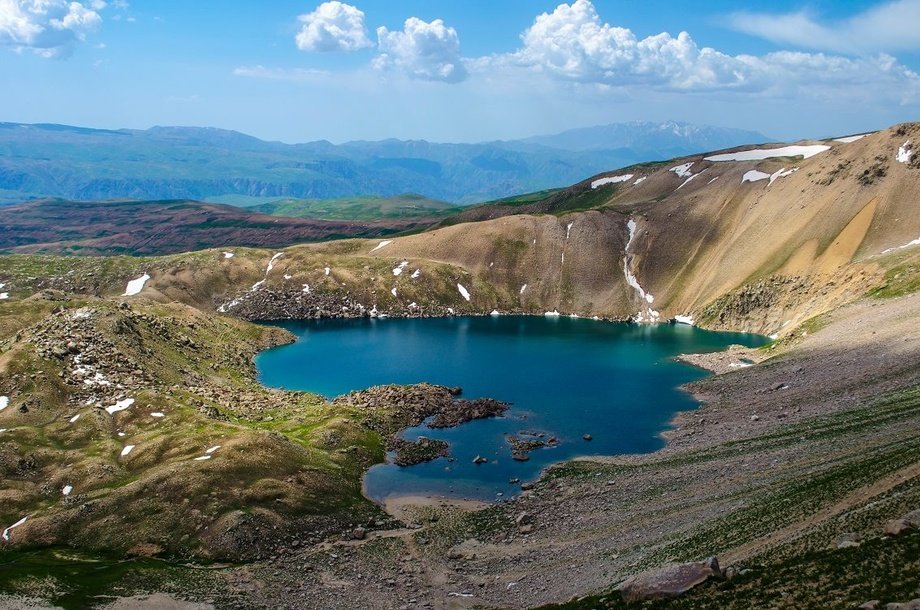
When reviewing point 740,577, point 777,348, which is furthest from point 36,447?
point 777,348

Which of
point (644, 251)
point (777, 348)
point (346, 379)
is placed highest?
point (644, 251)

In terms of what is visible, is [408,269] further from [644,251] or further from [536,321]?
[644,251]

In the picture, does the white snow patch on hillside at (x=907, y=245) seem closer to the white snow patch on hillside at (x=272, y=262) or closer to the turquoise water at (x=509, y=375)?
the turquoise water at (x=509, y=375)

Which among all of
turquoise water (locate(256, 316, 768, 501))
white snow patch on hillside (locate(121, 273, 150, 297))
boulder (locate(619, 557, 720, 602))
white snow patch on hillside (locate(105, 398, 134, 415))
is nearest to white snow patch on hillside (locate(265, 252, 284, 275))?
turquoise water (locate(256, 316, 768, 501))

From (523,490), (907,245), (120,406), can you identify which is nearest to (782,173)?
(907,245)

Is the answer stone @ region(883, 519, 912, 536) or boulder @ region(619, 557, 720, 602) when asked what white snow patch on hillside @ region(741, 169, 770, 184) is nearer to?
stone @ region(883, 519, 912, 536)

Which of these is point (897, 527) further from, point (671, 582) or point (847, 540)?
point (671, 582)

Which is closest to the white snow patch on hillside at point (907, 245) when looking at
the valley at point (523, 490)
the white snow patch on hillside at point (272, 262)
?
the valley at point (523, 490)
